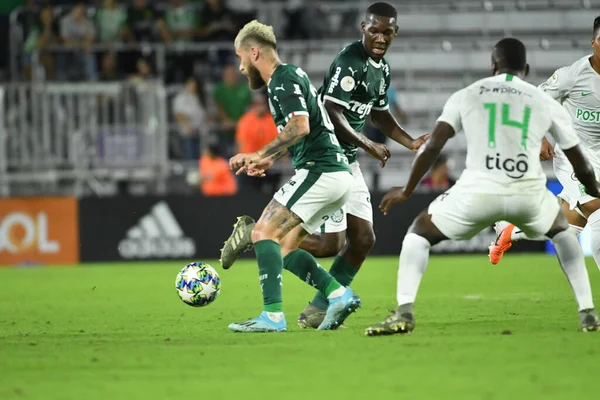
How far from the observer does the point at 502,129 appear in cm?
693

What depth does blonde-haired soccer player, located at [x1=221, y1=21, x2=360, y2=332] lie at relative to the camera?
764 cm

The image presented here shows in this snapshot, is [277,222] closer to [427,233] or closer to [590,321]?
[427,233]

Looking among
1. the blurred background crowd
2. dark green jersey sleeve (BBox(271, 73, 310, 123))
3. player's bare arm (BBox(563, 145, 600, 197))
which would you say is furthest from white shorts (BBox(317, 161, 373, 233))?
the blurred background crowd

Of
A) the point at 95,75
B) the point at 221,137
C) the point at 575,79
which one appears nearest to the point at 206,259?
the point at 221,137

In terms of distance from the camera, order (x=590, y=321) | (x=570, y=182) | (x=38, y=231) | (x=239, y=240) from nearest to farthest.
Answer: (x=590, y=321) < (x=239, y=240) < (x=570, y=182) < (x=38, y=231)

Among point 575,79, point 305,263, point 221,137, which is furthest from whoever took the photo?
point 221,137

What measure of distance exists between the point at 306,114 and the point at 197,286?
7.20 feet

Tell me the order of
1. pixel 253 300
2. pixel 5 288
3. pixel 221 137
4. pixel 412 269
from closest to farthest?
pixel 412 269 → pixel 253 300 → pixel 5 288 → pixel 221 137

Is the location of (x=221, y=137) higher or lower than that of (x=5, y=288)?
higher

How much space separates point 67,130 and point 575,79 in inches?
473

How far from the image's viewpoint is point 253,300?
11.6 metres

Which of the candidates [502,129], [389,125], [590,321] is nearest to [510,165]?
[502,129]

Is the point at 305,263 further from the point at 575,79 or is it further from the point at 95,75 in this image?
the point at 95,75

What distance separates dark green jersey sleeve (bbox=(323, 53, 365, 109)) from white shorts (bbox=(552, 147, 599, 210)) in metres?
2.09
